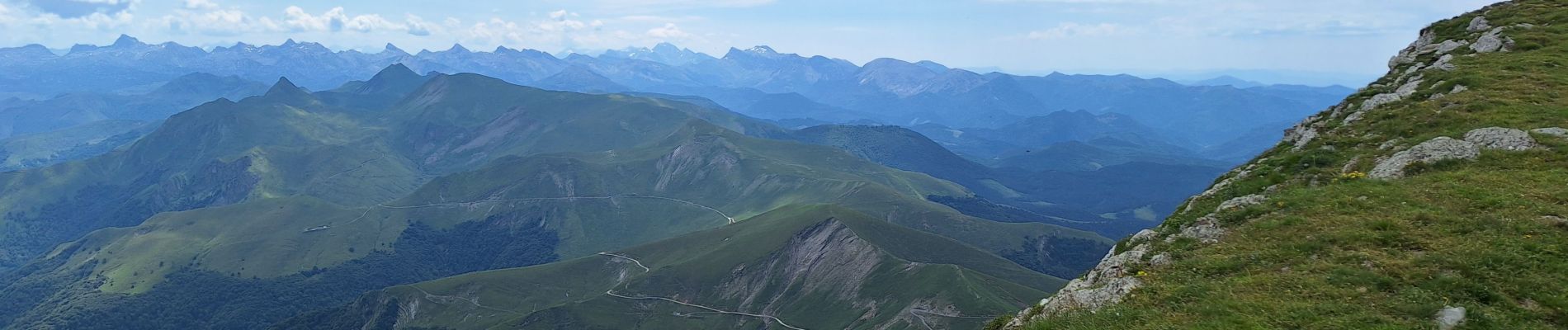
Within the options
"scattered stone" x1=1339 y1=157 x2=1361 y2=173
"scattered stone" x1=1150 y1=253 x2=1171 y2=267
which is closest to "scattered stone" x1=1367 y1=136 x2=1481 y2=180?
"scattered stone" x1=1339 y1=157 x2=1361 y2=173

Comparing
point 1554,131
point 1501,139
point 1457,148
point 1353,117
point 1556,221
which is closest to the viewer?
point 1556,221

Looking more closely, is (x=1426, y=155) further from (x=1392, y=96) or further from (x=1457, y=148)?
(x=1392, y=96)

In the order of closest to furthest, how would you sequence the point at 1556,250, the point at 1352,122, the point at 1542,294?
1. the point at 1542,294
2. the point at 1556,250
3. the point at 1352,122

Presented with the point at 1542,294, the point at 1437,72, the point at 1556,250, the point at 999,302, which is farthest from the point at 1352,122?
the point at 999,302

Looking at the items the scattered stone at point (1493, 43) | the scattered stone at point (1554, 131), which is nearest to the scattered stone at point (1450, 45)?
the scattered stone at point (1493, 43)

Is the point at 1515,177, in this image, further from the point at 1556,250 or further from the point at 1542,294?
the point at 1542,294

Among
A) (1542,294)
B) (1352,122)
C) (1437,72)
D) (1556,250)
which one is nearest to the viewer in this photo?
(1542,294)

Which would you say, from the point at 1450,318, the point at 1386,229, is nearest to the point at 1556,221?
the point at 1386,229
